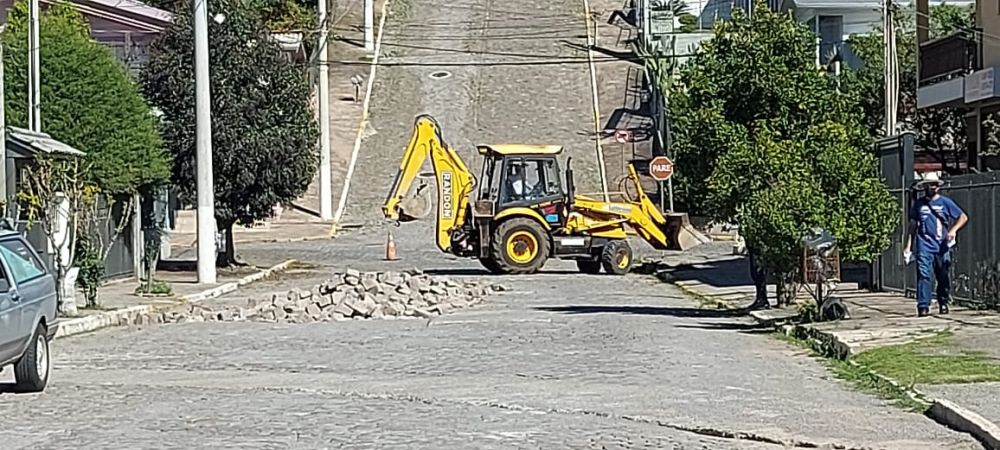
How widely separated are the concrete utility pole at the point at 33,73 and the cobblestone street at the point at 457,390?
23.0 ft

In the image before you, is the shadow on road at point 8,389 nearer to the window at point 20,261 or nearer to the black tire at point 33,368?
the black tire at point 33,368

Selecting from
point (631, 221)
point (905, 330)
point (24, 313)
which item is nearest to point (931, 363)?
point (905, 330)

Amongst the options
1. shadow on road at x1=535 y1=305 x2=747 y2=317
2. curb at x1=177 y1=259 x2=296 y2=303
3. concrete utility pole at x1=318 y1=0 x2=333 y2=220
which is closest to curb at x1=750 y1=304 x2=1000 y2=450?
shadow on road at x1=535 y1=305 x2=747 y2=317

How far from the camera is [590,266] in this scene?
120 feet

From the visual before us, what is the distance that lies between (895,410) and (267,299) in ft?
52.3

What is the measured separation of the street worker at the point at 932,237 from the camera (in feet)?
66.9

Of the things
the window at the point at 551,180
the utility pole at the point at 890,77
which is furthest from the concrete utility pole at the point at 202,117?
the utility pole at the point at 890,77

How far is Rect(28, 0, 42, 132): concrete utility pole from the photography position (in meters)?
27.7

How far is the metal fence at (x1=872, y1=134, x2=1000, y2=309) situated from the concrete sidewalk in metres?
0.37

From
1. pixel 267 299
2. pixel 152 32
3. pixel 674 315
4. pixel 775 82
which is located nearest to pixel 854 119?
pixel 775 82

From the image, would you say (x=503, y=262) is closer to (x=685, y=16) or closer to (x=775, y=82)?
(x=775, y=82)

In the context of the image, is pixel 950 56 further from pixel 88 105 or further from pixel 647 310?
pixel 88 105

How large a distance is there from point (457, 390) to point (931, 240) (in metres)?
8.41

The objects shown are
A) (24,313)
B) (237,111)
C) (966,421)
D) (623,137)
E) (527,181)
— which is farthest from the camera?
(623,137)
